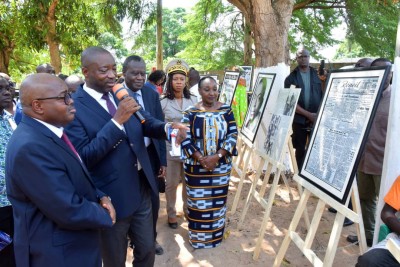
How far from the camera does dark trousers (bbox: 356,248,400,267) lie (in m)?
2.23

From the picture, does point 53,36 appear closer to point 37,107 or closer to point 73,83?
point 73,83

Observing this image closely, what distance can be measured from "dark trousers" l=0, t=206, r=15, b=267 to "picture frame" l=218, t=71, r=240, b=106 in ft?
12.1

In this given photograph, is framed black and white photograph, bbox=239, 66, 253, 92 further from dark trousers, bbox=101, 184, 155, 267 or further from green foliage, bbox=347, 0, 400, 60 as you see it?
green foliage, bbox=347, 0, 400, 60

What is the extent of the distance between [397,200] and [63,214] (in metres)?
2.19

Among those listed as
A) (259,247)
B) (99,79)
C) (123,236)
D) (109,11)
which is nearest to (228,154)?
(259,247)

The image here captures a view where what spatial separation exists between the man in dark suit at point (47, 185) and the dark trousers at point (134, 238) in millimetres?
578

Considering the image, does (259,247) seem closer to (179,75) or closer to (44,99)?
(179,75)

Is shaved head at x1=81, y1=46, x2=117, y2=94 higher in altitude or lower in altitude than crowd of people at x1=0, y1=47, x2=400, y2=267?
higher

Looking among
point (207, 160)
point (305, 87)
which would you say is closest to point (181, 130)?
point (207, 160)

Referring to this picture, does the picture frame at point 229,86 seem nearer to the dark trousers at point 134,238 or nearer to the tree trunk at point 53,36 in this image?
the dark trousers at point 134,238

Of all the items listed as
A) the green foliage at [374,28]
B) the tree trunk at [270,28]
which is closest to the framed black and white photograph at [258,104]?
the tree trunk at [270,28]

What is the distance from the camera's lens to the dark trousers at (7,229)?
231 centimetres

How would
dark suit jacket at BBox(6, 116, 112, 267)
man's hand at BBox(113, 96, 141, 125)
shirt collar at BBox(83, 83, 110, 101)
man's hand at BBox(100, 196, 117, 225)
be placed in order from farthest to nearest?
1. shirt collar at BBox(83, 83, 110, 101)
2. man's hand at BBox(113, 96, 141, 125)
3. man's hand at BBox(100, 196, 117, 225)
4. dark suit jacket at BBox(6, 116, 112, 267)

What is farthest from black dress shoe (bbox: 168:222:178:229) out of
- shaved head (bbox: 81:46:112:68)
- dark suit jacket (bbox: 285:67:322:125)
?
shaved head (bbox: 81:46:112:68)
